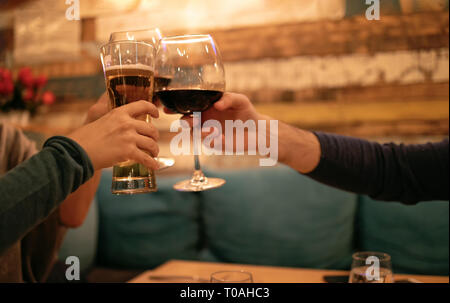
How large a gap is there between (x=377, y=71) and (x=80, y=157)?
1.81 metres

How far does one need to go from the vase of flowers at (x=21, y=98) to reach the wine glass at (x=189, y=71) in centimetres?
178

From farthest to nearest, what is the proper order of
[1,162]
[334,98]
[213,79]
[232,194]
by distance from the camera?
[334,98] < [232,194] < [1,162] < [213,79]

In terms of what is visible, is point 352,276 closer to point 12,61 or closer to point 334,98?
point 334,98

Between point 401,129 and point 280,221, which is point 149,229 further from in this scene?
point 401,129

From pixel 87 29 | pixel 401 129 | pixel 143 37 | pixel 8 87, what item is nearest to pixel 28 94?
pixel 8 87

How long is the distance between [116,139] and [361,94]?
1.71m

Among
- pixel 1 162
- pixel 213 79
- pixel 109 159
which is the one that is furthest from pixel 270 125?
pixel 1 162

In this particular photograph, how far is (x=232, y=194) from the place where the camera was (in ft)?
6.57

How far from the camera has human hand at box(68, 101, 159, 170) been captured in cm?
67

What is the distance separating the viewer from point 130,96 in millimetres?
758

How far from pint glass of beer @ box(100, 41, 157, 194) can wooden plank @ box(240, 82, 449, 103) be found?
153 centimetres

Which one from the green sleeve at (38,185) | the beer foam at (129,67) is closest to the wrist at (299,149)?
the beer foam at (129,67)

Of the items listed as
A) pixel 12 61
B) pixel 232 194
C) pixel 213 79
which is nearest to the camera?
pixel 213 79

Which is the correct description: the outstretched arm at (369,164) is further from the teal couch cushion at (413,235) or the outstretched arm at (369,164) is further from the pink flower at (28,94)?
the pink flower at (28,94)
